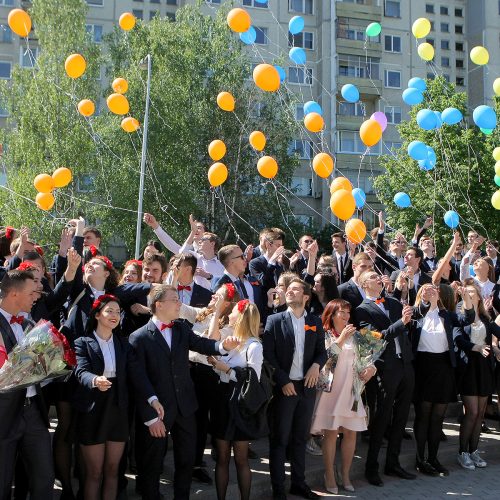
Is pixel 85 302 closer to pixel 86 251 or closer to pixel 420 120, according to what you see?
pixel 86 251

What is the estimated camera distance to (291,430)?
255 inches

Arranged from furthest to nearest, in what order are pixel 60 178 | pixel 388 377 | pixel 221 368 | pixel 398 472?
pixel 60 178
pixel 398 472
pixel 388 377
pixel 221 368

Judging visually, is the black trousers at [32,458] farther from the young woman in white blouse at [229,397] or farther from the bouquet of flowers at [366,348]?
the bouquet of flowers at [366,348]

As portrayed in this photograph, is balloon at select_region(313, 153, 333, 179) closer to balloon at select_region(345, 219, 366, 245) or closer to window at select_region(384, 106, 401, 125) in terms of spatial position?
balloon at select_region(345, 219, 366, 245)

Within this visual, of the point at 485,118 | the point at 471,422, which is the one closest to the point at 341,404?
the point at 471,422

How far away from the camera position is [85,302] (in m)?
5.95

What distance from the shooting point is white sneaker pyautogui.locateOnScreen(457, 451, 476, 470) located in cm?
755

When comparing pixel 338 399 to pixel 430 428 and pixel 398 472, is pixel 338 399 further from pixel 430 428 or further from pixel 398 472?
pixel 430 428

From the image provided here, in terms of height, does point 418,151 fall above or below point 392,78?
below

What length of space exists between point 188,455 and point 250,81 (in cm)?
2821

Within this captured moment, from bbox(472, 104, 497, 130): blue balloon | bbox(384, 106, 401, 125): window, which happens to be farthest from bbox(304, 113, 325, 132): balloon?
bbox(384, 106, 401, 125): window

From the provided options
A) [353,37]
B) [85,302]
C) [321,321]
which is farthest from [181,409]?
[353,37]

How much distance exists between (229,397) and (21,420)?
1.76 metres

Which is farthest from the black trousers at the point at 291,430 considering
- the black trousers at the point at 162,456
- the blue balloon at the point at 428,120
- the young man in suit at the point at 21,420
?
the blue balloon at the point at 428,120
